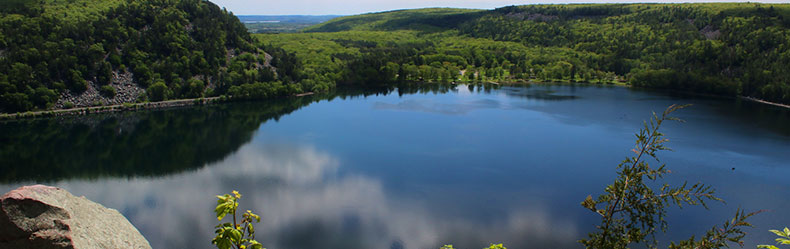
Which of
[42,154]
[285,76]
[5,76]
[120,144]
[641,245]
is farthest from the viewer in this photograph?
[285,76]

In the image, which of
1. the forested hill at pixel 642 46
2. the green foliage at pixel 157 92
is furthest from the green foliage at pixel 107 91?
the forested hill at pixel 642 46

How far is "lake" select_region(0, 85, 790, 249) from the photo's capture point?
1224 inches

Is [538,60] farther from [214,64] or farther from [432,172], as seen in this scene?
[432,172]

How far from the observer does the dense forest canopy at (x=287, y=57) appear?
242ft

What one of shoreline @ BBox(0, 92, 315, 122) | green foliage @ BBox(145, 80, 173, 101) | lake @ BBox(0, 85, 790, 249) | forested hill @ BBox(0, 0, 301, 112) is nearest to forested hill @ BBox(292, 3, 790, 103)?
lake @ BBox(0, 85, 790, 249)

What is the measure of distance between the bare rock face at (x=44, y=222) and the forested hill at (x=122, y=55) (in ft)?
233

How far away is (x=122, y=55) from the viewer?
8219 cm

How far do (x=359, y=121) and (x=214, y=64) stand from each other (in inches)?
1422

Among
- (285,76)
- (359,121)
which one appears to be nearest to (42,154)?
(359,121)

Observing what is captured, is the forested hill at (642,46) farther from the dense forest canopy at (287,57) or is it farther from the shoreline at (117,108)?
the shoreline at (117,108)

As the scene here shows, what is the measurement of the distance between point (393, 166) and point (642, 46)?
107871 millimetres

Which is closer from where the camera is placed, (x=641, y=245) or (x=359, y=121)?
(x=641, y=245)

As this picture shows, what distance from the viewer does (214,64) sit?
288 feet

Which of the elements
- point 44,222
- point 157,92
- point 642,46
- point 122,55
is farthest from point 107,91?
point 642,46
